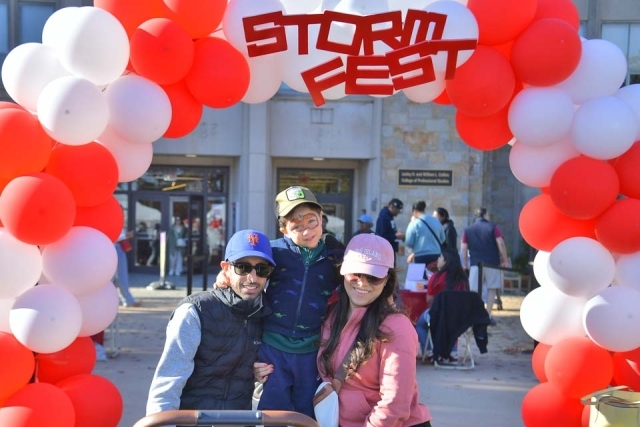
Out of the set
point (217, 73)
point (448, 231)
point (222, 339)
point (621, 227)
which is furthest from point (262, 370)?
point (448, 231)

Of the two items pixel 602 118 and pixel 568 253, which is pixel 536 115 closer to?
pixel 602 118

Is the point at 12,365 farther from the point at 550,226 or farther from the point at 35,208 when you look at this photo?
the point at 550,226

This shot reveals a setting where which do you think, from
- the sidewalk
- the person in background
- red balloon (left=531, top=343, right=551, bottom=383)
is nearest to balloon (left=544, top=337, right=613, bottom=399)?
red balloon (left=531, top=343, right=551, bottom=383)

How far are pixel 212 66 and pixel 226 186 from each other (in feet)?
44.3

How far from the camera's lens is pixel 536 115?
14.6 ft

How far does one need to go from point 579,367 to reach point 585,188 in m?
1.05

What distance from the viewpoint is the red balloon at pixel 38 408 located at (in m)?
3.88

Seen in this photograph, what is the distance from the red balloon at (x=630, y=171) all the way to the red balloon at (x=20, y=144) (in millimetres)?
3289

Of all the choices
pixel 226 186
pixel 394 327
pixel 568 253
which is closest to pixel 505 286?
pixel 226 186

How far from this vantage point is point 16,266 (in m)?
3.92

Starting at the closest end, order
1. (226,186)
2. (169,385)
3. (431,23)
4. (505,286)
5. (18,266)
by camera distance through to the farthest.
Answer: (169,385)
(18,266)
(431,23)
(505,286)
(226,186)

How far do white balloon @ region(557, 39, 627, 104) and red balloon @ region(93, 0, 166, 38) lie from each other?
243cm

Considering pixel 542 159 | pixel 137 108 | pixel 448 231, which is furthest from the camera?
pixel 448 231

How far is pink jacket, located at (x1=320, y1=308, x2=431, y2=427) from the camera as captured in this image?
3115mm
